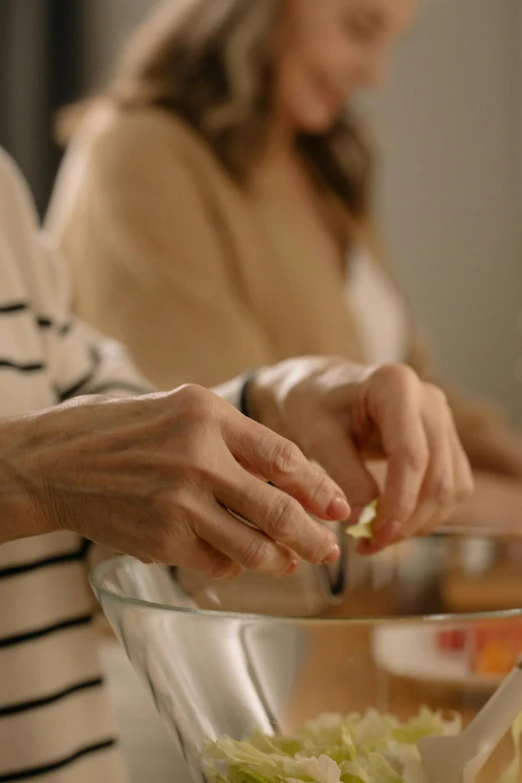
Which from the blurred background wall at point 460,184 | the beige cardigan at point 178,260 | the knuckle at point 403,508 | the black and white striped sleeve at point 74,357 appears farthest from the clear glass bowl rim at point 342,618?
the blurred background wall at point 460,184

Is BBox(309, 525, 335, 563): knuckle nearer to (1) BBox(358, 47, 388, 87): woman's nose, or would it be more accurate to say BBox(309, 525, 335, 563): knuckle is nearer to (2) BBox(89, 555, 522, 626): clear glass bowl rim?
(2) BBox(89, 555, 522, 626): clear glass bowl rim

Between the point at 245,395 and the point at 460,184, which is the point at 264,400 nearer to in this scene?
the point at 245,395

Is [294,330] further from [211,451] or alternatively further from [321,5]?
[211,451]

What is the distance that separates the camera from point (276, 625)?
312mm

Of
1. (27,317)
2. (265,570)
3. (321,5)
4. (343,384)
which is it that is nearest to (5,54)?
(321,5)

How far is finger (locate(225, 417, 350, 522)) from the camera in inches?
12.1

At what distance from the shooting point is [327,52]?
1276 millimetres

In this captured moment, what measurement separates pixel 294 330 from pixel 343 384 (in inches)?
25.5

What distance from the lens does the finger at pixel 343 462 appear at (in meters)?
0.45

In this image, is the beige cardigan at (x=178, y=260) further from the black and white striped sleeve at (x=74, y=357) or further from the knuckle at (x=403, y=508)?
the knuckle at (x=403, y=508)

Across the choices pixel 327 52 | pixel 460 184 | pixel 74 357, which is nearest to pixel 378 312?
pixel 460 184

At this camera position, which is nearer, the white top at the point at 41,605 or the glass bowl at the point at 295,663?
the glass bowl at the point at 295,663

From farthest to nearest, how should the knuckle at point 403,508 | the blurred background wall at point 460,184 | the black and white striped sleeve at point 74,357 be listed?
the blurred background wall at point 460,184, the black and white striped sleeve at point 74,357, the knuckle at point 403,508

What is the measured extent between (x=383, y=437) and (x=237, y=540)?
147mm
